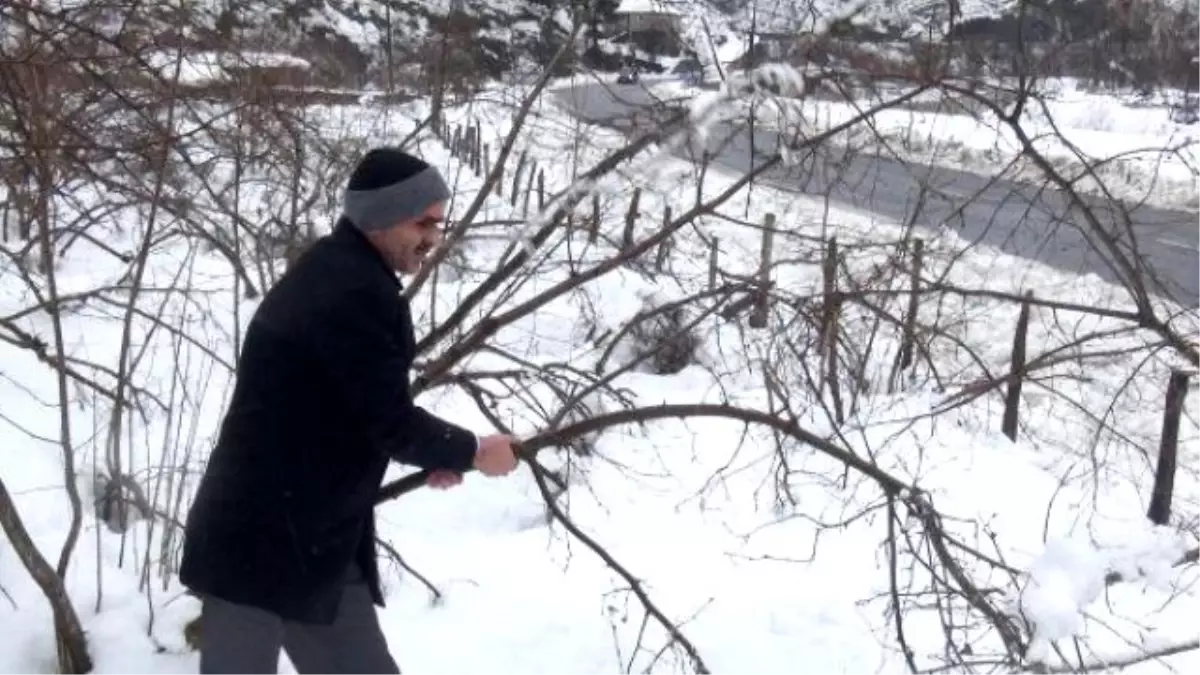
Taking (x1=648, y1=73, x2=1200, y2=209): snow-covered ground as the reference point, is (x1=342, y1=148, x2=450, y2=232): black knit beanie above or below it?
above

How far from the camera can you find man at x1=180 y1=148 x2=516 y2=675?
251cm

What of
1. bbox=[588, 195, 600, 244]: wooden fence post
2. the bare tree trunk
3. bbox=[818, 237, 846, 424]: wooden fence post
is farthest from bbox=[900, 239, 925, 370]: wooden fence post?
the bare tree trunk

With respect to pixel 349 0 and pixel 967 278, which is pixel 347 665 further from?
pixel 967 278

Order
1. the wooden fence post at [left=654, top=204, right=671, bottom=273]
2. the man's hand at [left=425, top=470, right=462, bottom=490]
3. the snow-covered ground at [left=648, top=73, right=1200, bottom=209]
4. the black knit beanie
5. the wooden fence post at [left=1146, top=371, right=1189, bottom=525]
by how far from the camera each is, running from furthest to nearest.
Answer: the wooden fence post at [left=1146, top=371, right=1189, bottom=525]
the wooden fence post at [left=654, top=204, right=671, bottom=273]
the snow-covered ground at [left=648, top=73, right=1200, bottom=209]
the man's hand at [left=425, top=470, right=462, bottom=490]
the black knit beanie

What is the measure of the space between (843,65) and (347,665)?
2.44 m

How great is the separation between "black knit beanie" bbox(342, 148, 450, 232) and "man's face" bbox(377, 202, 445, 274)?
0.02 m

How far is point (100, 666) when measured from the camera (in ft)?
13.3

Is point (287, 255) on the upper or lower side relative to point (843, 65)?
lower

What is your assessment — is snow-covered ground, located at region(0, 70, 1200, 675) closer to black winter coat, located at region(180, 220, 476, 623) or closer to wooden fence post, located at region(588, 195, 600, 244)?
wooden fence post, located at region(588, 195, 600, 244)

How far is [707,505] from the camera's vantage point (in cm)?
715

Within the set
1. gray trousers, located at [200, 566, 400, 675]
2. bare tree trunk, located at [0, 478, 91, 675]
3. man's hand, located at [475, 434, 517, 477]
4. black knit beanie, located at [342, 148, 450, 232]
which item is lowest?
bare tree trunk, located at [0, 478, 91, 675]

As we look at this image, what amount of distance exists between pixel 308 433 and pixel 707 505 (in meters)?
4.80

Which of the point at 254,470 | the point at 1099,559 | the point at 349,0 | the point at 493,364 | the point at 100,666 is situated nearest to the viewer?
the point at 254,470

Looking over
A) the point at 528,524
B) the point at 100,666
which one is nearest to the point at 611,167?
the point at 100,666
